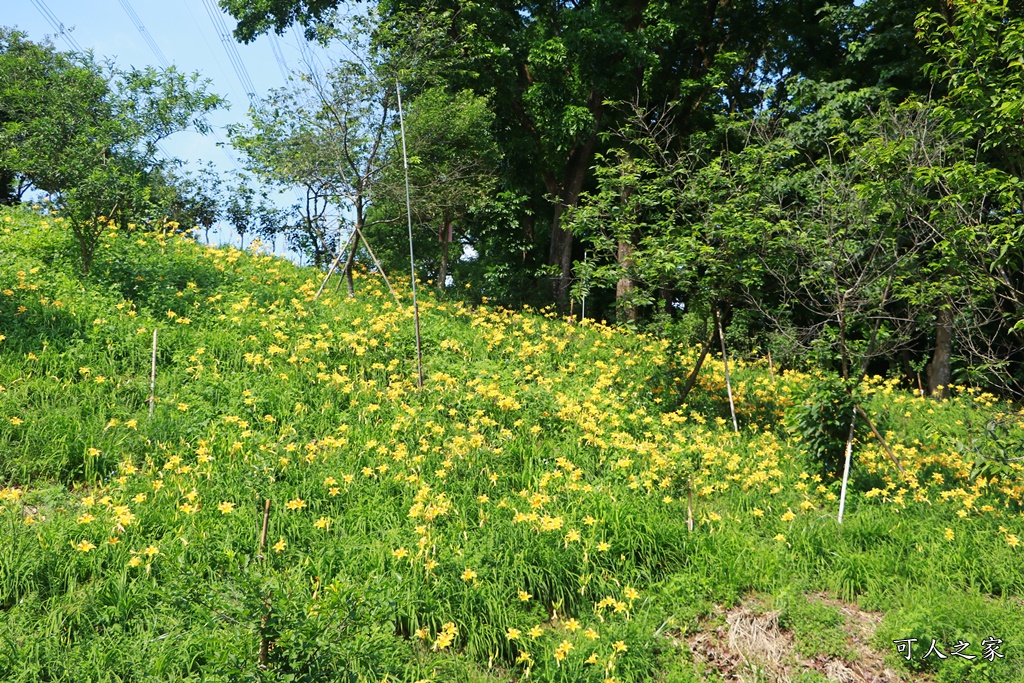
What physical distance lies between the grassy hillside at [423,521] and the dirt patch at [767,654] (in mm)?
25

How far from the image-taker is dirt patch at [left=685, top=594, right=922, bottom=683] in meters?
4.65

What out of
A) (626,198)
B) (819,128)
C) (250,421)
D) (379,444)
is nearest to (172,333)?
(250,421)

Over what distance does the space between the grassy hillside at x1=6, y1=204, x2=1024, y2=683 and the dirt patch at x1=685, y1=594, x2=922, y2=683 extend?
25 mm

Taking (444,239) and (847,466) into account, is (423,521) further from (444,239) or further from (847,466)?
(444,239)

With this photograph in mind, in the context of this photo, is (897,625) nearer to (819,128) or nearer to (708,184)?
(708,184)

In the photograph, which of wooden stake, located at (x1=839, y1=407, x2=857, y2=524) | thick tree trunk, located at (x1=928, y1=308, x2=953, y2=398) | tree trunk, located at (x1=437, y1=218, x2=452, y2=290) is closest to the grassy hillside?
wooden stake, located at (x1=839, y1=407, x2=857, y2=524)

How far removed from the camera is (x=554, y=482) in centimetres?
641

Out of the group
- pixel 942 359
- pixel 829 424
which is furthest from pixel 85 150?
pixel 942 359

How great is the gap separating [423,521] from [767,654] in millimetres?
2570

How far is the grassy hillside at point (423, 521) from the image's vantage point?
4242mm

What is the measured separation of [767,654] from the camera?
4801mm

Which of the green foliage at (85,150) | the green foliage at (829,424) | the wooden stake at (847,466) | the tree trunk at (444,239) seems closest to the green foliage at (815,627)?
the wooden stake at (847,466)

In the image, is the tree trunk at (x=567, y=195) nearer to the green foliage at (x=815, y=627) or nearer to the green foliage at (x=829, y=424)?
the green foliage at (x=829, y=424)

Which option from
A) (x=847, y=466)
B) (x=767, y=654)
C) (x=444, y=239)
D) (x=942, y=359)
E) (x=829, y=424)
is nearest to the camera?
(x=767, y=654)
